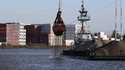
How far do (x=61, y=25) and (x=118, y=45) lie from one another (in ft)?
51.5

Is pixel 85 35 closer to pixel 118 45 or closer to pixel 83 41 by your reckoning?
pixel 83 41

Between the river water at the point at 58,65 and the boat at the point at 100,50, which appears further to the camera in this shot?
the boat at the point at 100,50

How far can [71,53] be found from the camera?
138 m

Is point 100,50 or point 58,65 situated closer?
point 58,65

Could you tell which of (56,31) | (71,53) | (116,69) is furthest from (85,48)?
(116,69)

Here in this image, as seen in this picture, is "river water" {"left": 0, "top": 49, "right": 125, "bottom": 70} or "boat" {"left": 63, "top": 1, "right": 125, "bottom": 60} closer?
"river water" {"left": 0, "top": 49, "right": 125, "bottom": 70}

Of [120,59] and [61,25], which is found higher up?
[61,25]

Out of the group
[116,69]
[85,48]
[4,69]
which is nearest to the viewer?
[4,69]

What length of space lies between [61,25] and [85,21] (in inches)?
2124

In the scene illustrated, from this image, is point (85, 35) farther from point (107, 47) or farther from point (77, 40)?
point (107, 47)

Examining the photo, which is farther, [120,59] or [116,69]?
[120,59]

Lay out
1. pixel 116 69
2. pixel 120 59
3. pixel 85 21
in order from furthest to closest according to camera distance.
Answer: pixel 85 21
pixel 120 59
pixel 116 69

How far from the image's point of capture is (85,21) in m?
157

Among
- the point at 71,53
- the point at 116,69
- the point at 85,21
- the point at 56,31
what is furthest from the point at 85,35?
the point at 116,69
